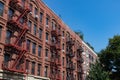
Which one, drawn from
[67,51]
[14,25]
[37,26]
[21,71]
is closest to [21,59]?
[21,71]

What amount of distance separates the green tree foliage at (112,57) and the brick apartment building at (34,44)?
671cm

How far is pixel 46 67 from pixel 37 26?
692 cm

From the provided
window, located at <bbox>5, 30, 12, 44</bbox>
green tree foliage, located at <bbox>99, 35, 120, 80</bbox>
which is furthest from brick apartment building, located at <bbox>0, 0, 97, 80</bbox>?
green tree foliage, located at <bbox>99, 35, 120, 80</bbox>

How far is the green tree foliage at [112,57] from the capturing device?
48.8 m

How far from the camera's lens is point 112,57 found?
49719 mm

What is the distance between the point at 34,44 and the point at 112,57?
2202 cm

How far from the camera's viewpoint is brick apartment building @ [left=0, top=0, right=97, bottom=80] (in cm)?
2708

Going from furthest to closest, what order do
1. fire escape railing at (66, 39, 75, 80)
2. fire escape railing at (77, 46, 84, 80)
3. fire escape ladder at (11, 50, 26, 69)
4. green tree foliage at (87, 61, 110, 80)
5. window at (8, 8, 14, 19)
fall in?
fire escape railing at (77, 46, 84, 80) < fire escape railing at (66, 39, 75, 80) < green tree foliage at (87, 61, 110, 80) < window at (8, 8, 14, 19) < fire escape ladder at (11, 50, 26, 69)

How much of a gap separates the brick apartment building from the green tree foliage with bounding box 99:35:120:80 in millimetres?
6711

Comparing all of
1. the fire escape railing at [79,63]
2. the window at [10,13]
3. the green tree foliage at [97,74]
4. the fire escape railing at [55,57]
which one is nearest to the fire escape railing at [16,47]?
the window at [10,13]

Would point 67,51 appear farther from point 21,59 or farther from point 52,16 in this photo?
point 21,59

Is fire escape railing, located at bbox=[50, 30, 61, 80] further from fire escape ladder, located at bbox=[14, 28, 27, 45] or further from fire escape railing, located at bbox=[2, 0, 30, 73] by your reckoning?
fire escape ladder, located at bbox=[14, 28, 27, 45]

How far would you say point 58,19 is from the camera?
44812mm

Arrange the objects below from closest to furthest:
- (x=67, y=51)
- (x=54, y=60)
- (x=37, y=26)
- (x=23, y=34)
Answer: (x=23, y=34), (x=37, y=26), (x=54, y=60), (x=67, y=51)
